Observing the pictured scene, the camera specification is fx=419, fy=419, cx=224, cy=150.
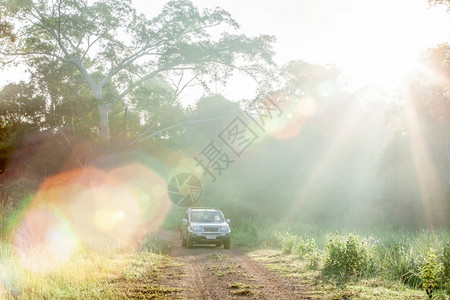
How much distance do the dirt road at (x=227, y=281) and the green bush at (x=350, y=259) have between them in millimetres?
1437

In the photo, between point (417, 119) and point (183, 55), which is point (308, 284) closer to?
point (183, 55)

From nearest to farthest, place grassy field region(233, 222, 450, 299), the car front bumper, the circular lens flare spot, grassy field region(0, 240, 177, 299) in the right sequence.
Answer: grassy field region(0, 240, 177, 299), grassy field region(233, 222, 450, 299), the car front bumper, the circular lens flare spot

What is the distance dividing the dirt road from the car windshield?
16.8ft

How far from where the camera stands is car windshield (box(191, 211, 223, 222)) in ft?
64.1

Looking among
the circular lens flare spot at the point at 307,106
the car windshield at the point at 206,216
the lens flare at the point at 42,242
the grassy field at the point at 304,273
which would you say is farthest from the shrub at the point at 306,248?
the circular lens flare spot at the point at 307,106

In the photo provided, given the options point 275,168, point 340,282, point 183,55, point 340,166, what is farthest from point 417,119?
point 340,282

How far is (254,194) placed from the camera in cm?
4388

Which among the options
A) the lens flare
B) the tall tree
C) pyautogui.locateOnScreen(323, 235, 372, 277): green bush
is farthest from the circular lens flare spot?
pyautogui.locateOnScreen(323, 235, 372, 277): green bush

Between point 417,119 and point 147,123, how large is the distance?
23820mm

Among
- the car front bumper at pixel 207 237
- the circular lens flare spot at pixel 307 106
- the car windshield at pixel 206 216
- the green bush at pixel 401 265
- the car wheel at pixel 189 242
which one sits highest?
the circular lens flare spot at pixel 307 106

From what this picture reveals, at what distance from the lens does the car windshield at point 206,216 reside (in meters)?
19.5

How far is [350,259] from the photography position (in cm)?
1091

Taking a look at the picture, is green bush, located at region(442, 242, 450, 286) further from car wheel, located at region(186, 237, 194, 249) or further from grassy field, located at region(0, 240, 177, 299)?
car wheel, located at region(186, 237, 194, 249)

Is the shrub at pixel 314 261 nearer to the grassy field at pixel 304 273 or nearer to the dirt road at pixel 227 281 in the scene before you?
the grassy field at pixel 304 273
